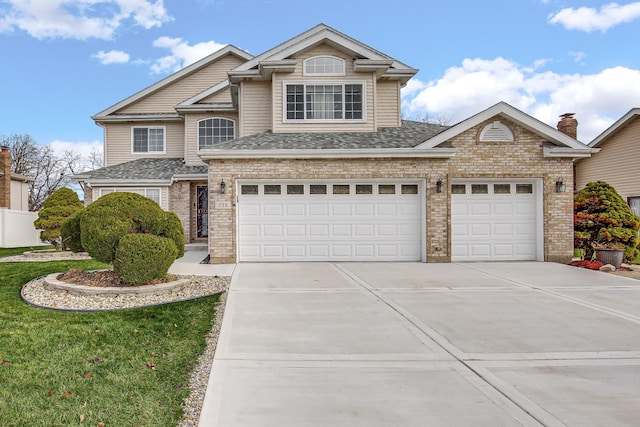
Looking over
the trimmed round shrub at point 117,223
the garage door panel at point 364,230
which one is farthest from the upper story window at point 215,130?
the trimmed round shrub at point 117,223

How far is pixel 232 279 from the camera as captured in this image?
8.66 metres

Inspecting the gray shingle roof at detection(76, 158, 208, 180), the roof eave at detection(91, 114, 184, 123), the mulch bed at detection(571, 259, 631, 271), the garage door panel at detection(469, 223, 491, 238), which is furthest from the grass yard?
the roof eave at detection(91, 114, 184, 123)

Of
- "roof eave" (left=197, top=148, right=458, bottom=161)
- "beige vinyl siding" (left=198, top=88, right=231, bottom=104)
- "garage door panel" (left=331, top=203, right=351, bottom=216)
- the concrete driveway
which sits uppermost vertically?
"beige vinyl siding" (left=198, top=88, right=231, bottom=104)

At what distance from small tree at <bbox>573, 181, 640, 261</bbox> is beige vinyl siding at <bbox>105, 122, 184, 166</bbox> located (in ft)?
51.7

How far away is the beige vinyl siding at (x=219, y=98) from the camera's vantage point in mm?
17453

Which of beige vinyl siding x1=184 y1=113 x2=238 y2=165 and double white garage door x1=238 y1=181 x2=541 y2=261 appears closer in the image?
double white garage door x1=238 y1=181 x2=541 y2=261

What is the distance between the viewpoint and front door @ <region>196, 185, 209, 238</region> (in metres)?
16.8

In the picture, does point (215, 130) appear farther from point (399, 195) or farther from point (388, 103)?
point (399, 195)

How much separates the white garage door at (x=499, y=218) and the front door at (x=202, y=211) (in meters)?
10.2

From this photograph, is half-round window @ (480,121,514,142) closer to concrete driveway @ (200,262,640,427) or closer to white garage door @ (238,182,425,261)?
white garage door @ (238,182,425,261)

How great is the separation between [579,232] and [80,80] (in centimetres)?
2679

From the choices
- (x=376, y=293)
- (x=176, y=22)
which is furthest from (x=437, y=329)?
(x=176, y=22)

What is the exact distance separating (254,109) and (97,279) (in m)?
7.86

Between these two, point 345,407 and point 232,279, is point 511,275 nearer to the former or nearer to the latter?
point 232,279
